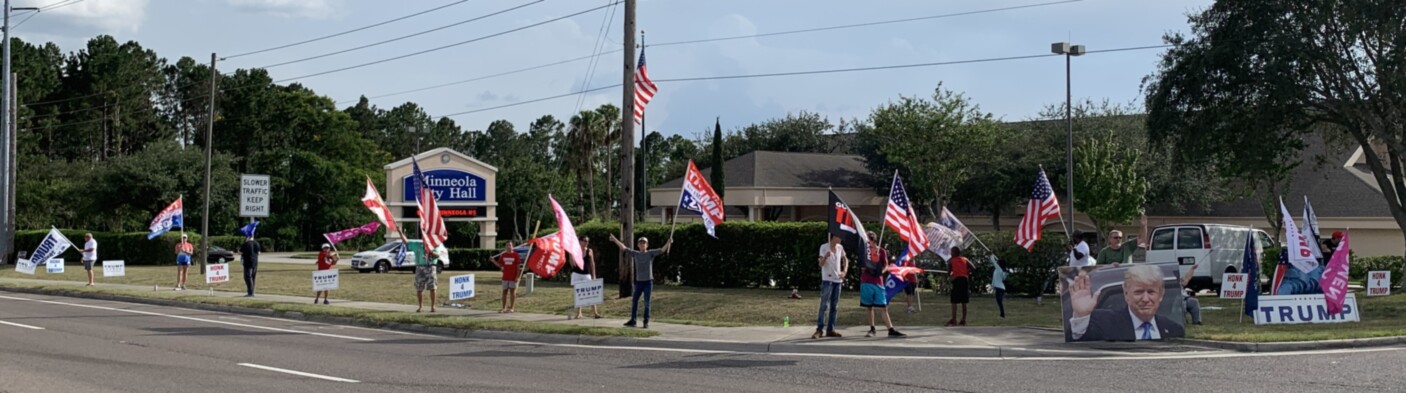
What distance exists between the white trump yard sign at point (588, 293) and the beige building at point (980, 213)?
29101 millimetres

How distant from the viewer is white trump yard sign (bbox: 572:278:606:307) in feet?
61.1

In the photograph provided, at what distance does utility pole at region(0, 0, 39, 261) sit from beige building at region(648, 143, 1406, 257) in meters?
25.8

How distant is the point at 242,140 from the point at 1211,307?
252 feet

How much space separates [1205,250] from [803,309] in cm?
1066

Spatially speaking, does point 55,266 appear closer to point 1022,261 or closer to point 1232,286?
point 1022,261

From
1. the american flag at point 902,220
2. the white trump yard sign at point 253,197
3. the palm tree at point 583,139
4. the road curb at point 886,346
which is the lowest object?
the road curb at point 886,346

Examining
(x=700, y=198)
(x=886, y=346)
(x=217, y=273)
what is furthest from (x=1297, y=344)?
(x=217, y=273)

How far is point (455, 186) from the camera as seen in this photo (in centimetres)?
4500

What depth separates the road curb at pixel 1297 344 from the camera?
1431 centimetres

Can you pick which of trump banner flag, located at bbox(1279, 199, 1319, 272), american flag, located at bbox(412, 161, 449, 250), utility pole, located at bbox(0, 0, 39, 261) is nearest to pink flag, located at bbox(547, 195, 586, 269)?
american flag, located at bbox(412, 161, 449, 250)

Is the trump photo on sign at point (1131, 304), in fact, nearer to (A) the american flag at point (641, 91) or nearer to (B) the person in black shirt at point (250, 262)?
(A) the american flag at point (641, 91)

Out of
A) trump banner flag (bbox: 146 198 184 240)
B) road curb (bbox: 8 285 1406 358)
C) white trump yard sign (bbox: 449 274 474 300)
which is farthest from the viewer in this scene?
trump banner flag (bbox: 146 198 184 240)

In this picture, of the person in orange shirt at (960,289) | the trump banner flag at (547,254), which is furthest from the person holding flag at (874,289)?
the trump banner flag at (547,254)

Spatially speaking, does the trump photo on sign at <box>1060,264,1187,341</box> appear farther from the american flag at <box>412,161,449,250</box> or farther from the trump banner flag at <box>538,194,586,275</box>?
the american flag at <box>412,161,449,250</box>
